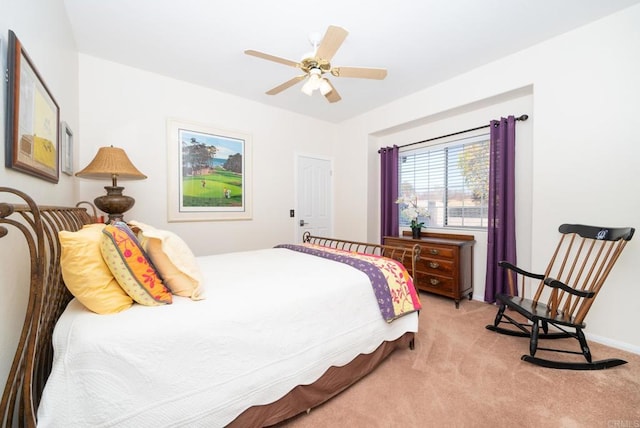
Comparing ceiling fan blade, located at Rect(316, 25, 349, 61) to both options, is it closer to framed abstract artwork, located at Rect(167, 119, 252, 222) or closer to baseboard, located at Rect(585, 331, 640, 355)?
A: framed abstract artwork, located at Rect(167, 119, 252, 222)

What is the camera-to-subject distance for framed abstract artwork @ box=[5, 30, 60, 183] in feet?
3.68

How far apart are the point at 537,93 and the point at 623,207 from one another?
121 centimetres

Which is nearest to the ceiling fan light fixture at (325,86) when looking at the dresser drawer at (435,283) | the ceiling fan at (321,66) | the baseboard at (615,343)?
the ceiling fan at (321,66)

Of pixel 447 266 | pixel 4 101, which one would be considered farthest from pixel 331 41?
pixel 447 266

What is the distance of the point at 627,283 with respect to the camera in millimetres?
2102

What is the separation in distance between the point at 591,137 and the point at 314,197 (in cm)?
326

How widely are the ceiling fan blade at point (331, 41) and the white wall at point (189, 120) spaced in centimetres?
197

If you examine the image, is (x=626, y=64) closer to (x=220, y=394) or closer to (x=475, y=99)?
(x=475, y=99)

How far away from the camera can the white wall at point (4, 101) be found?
1.06 meters

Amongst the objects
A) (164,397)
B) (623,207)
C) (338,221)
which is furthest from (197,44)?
(623,207)

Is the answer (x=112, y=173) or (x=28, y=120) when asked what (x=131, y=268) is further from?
(x=112, y=173)

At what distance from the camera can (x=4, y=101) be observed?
1101mm

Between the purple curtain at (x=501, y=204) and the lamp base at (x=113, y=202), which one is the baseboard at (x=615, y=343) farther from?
the lamp base at (x=113, y=202)

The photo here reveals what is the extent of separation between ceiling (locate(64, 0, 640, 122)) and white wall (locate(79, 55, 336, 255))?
0.22 m
